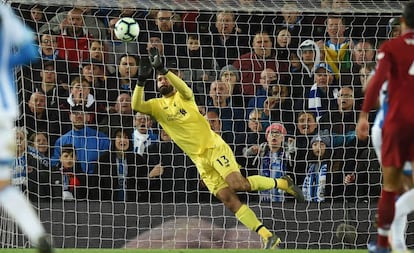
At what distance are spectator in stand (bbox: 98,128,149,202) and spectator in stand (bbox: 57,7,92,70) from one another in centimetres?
93

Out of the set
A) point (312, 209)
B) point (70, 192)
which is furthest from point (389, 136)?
point (70, 192)

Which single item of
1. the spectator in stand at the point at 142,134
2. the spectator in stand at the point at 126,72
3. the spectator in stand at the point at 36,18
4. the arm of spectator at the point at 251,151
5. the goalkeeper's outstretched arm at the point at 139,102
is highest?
the spectator in stand at the point at 36,18

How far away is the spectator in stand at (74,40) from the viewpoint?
12.6 m

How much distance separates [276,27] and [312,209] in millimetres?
2421

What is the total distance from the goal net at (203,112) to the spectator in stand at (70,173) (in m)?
0.01

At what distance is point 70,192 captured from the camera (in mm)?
12250

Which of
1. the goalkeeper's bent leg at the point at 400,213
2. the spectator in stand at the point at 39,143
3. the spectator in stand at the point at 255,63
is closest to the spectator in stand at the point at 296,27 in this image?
the spectator in stand at the point at 255,63

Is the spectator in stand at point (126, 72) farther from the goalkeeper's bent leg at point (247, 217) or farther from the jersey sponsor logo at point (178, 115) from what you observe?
the goalkeeper's bent leg at point (247, 217)

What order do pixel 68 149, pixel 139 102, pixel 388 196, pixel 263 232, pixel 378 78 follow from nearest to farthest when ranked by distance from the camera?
pixel 378 78
pixel 388 196
pixel 263 232
pixel 139 102
pixel 68 149

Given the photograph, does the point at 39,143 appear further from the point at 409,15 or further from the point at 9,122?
the point at 409,15

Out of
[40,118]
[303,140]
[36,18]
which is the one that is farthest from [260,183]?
[36,18]

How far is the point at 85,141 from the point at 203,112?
145 cm

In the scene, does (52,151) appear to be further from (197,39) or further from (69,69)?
(197,39)

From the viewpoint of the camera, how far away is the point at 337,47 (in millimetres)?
12945
